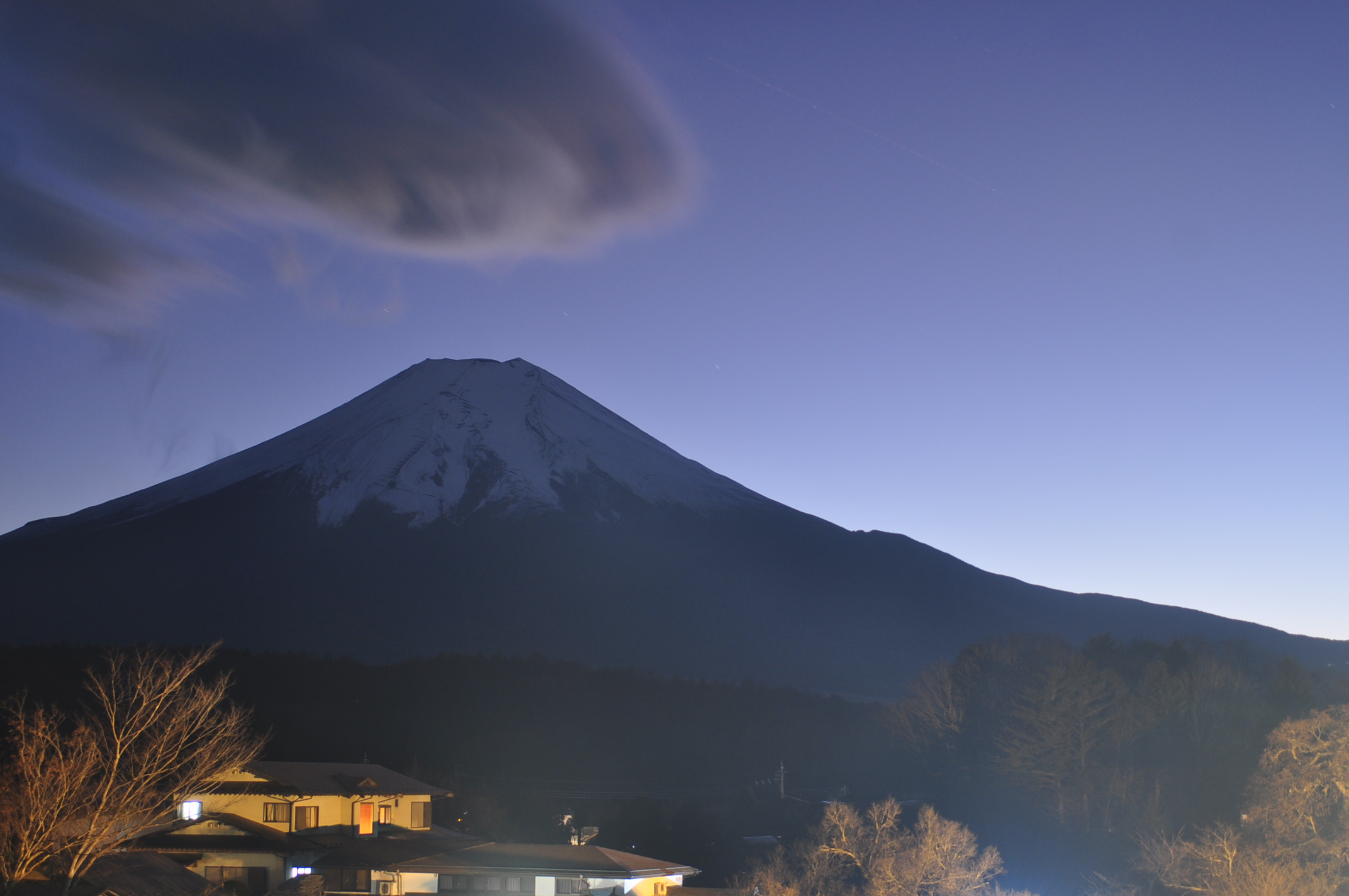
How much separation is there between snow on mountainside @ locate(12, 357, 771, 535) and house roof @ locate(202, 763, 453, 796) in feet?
392

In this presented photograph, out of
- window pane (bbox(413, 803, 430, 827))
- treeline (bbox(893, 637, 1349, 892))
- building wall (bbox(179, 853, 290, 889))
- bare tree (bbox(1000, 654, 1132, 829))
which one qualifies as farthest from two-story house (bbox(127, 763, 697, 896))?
bare tree (bbox(1000, 654, 1132, 829))

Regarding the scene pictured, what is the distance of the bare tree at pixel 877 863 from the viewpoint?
1129 inches

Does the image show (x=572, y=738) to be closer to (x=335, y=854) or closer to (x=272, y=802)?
(x=272, y=802)

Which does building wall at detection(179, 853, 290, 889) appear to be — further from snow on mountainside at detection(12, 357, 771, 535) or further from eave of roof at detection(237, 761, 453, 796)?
snow on mountainside at detection(12, 357, 771, 535)

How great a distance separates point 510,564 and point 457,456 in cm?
2999

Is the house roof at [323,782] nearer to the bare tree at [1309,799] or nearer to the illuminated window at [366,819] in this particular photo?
the illuminated window at [366,819]

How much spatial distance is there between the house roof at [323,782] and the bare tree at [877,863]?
1250cm

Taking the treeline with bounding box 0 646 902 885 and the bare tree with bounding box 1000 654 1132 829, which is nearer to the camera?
the bare tree with bounding box 1000 654 1132 829

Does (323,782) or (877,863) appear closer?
(877,863)

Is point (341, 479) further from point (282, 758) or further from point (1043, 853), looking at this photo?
point (1043, 853)

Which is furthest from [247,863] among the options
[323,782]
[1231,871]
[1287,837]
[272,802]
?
[1287,837]

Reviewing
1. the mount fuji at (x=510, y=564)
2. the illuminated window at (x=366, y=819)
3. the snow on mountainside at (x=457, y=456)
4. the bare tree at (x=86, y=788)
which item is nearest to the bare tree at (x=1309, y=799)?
the bare tree at (x=86, y=788)

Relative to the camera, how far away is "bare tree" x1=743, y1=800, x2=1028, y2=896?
28.7 meters

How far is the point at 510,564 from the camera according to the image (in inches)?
5782
